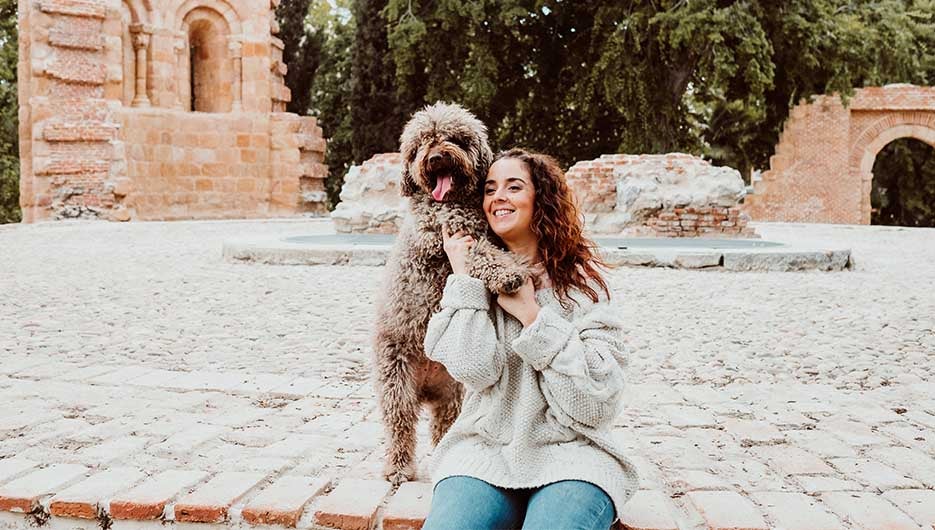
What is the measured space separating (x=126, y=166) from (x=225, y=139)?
2774mm

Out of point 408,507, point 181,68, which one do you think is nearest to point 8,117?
point 181,68

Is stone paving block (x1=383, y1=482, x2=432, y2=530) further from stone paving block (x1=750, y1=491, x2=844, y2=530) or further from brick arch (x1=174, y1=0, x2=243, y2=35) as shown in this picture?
brick arch (x1=174, y1=0, x2=243, y2=35)

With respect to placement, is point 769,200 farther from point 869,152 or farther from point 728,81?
point 728,81

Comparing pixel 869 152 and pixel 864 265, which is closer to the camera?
pixel 864 265

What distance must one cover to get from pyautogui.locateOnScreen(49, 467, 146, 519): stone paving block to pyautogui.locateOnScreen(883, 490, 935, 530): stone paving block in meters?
2.60

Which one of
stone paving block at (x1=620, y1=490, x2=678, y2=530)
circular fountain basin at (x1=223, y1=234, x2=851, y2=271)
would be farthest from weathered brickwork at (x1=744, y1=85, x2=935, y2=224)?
stone paving block at (x1=620, y1=490, x2=678, y2=530)

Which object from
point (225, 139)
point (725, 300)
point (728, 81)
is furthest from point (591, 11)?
point (725, 300)

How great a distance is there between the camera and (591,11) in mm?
23141

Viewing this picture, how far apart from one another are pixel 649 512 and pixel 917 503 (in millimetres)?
930

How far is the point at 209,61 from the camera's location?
22875 mm

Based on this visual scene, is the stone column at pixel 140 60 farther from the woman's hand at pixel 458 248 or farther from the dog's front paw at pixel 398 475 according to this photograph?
the woman's hand at pixel 458 248

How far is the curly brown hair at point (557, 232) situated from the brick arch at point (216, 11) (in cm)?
2105

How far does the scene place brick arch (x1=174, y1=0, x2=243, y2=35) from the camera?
21.8 m

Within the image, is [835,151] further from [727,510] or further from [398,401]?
[398,401]
